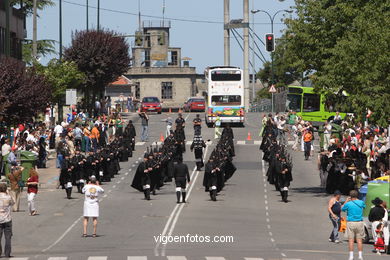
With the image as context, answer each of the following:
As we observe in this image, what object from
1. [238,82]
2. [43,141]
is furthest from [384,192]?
[238,82]

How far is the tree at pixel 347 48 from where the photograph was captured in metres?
36.2

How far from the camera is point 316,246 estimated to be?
25938 mm

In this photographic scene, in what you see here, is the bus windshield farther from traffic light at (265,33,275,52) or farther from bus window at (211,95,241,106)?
traffic light at (265,33,275,52)

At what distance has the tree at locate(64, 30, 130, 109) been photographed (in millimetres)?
86688

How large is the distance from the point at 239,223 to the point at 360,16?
34.4 ft

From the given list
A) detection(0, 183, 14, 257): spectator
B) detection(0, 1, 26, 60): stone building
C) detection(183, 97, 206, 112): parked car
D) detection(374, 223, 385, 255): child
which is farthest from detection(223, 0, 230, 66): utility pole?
detection(0, 183, 14, 257): spectator

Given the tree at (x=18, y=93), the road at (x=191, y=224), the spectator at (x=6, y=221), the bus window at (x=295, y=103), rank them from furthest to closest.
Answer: the bus window at (x=295, y=103), the tree at (x=18, y=93), the road at (x=191, y=224), the spectator at (x=6, y=221)

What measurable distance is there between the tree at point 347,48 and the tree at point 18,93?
1078cm

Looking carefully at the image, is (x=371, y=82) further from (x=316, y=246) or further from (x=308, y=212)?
(x=316, y=246)

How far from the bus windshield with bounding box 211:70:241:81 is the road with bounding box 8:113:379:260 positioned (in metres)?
25.7

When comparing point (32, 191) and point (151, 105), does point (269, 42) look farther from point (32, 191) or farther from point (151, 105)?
point (32, 191)

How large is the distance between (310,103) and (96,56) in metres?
21.4

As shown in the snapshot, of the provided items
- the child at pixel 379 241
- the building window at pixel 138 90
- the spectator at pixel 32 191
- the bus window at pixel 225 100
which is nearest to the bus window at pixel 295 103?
the bus window at pixel 225 100

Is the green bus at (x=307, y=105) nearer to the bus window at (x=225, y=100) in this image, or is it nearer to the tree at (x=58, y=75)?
the bus window at (x=225, y=100)
